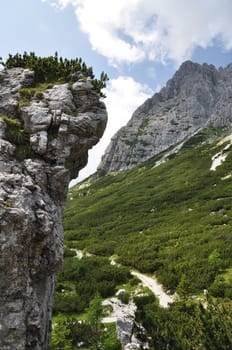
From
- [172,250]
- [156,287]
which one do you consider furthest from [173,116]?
[156,287]

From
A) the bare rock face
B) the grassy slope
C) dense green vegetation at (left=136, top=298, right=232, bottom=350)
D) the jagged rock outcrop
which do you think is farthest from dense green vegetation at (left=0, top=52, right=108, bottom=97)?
the jagged rock outcrop

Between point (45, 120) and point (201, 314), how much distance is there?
13360 mm

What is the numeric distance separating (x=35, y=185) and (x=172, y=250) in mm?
27155

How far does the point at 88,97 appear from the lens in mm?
14172

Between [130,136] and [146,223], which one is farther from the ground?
[130,136]

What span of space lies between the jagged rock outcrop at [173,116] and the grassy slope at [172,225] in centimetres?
4927

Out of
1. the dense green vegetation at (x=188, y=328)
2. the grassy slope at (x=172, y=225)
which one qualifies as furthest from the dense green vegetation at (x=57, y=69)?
the grassy slope at (x=172, y=225)

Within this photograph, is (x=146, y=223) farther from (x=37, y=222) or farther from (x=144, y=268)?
(x=37, y=222)

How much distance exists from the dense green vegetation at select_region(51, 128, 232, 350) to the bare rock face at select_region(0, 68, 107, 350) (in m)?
7.95

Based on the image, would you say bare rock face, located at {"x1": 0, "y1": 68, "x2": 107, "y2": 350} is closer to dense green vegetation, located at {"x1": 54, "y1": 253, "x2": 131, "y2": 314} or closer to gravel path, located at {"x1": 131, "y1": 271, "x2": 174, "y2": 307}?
dense green vegetation, located at {"x1": 54, "y1": 253, "x2": 131, "y2": 314}

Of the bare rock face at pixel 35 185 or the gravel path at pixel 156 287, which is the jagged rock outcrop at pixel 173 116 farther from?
the bare rock face at pixel 35 185

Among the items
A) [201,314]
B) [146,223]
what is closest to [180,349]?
[201,314]

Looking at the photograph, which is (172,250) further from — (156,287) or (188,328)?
(188,328)

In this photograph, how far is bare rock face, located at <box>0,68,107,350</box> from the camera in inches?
329
